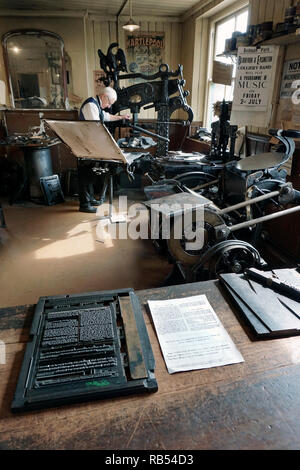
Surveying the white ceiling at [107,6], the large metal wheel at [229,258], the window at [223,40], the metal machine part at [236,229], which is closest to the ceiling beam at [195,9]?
the white ceiling at [107,6]

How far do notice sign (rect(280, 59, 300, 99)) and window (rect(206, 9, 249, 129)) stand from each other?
1194mm

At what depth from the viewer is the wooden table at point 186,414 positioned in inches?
28.9

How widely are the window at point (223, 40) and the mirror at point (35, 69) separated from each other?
2878 millimetres

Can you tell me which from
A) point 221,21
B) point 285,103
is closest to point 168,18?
point 221,21

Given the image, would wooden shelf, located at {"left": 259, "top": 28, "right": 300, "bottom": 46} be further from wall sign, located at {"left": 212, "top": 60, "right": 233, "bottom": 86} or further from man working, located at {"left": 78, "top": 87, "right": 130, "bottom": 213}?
man working, located at {"left": 78, "top": 87, "right": 130, "bottom": 213}

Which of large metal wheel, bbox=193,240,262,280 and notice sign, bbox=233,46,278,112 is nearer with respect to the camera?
large metal wheel, bbox=193,240,262,280

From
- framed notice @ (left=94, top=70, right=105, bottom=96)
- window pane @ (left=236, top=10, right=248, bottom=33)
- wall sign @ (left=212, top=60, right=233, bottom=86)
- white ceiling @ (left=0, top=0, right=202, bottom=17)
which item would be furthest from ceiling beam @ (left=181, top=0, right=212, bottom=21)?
framed notice @ (left=94, top=70, right=105, bottom=96)

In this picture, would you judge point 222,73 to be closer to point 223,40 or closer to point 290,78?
point 290,78

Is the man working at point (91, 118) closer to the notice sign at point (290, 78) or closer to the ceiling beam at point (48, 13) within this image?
the notice sign at point (290, 78)

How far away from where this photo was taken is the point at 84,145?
3.48 m

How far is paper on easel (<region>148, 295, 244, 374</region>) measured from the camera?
0.98 meters

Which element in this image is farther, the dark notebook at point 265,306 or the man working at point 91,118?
the man working at point 91,118

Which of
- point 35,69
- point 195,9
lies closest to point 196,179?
point 195,9

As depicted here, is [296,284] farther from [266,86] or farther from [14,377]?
[266,86]
